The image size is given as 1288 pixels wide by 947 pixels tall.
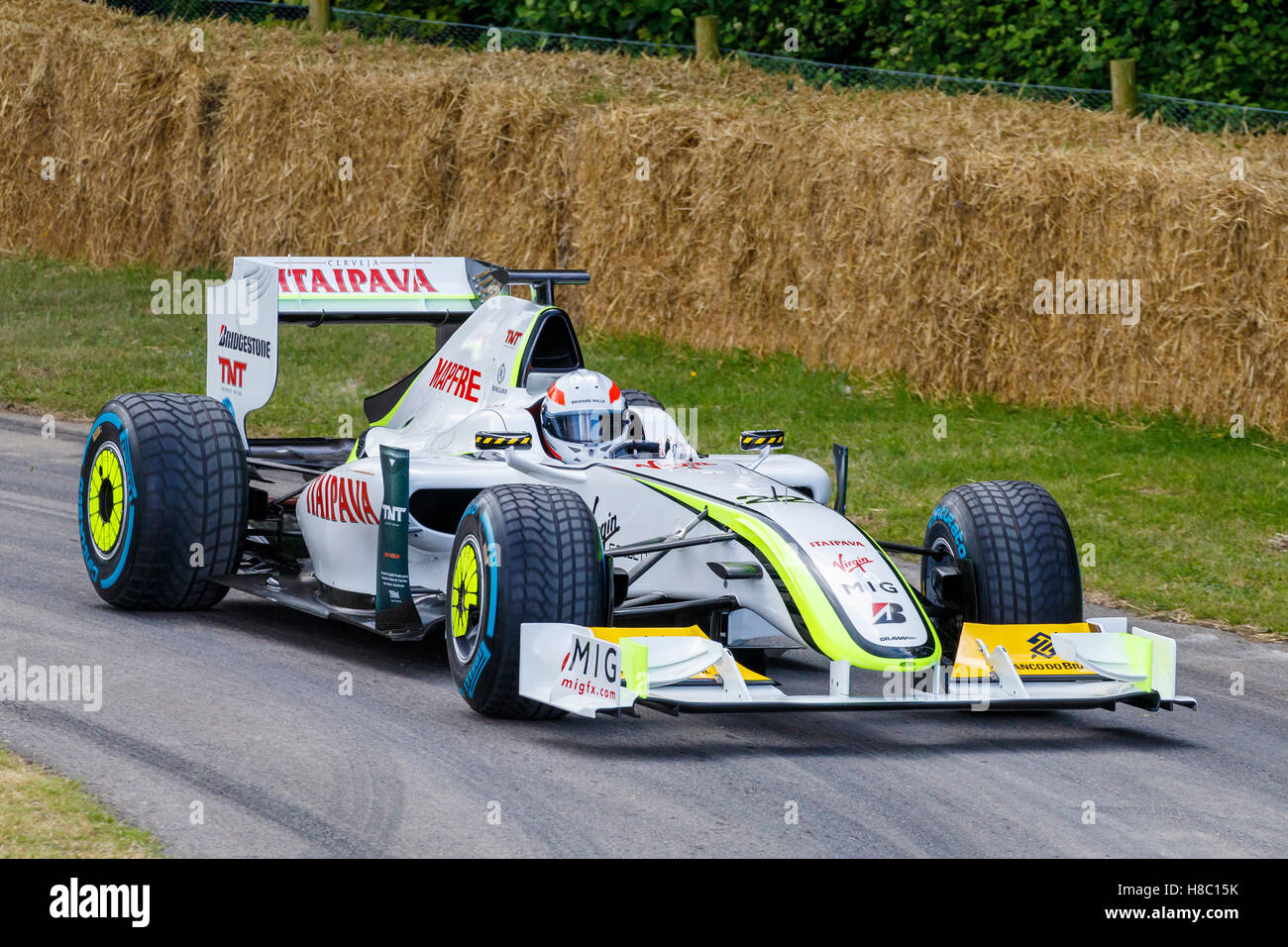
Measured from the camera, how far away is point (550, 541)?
739cm

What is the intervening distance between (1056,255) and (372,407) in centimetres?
692

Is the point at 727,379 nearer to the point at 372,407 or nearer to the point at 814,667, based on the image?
the point at 372,407

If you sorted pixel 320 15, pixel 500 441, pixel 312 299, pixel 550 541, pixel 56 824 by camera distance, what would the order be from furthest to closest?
1. pixel 320 15
2. pixel 312 299
3. pixel 500 441
4. pixel 550 541
5. pixel 56 824

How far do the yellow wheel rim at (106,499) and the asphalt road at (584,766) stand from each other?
45cm

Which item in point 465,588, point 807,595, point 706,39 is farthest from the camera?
point 706,39

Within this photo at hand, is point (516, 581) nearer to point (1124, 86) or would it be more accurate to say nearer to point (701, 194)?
point (701, 194)

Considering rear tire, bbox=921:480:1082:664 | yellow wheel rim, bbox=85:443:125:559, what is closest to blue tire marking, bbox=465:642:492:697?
rear tire, bbox=921:480:1082:664

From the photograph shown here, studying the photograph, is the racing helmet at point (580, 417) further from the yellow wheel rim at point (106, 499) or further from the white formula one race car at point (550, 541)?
the yellow wheel rim at point (106, 499)

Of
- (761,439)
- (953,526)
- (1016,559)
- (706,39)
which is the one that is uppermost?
(706,39)

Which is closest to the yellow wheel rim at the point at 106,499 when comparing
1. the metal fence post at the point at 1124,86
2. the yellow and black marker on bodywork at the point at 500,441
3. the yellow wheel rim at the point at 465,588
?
the yellow and black marker on bodywork at the point at 500,441

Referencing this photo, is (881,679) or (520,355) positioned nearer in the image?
(881,679)

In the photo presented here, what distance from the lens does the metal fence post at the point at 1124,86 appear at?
1828 cm

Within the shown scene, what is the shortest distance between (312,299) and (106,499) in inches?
62.7

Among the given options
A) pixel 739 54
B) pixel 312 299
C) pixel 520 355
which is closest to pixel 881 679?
pixel 520 355
